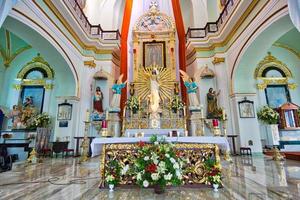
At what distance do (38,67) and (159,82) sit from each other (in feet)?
21.3

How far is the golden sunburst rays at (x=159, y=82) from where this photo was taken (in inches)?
329

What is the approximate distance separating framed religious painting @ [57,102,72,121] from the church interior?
41 mm

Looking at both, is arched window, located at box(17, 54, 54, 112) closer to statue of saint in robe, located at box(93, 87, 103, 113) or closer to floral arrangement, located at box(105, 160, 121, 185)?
statue of saint in robe, located at box(93, 87, 103, 113)

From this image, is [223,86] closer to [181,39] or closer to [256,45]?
[256,45]

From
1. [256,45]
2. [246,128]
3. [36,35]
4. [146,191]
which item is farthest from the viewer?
[246,128]

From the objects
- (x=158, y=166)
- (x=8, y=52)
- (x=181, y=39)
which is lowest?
(x=158, y=166)

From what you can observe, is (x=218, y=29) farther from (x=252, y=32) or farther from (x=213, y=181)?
(x=213, y=181)

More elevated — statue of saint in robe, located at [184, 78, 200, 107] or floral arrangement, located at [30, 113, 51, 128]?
statue of saint in robe, located at [184, 78, 200, 107]

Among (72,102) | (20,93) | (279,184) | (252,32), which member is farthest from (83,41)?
(279,184)

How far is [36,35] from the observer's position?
5492 millimetres

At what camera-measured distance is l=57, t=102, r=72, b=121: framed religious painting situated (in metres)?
7.49

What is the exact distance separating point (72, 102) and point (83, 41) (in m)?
2.84

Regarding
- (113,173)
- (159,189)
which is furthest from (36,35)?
(159,189)

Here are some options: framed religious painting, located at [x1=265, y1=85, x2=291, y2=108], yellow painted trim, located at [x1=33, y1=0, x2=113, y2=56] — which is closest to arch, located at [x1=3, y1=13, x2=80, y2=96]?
yellow painted trim, located at [x1=33, y1=0, x2=113, y2=56]
